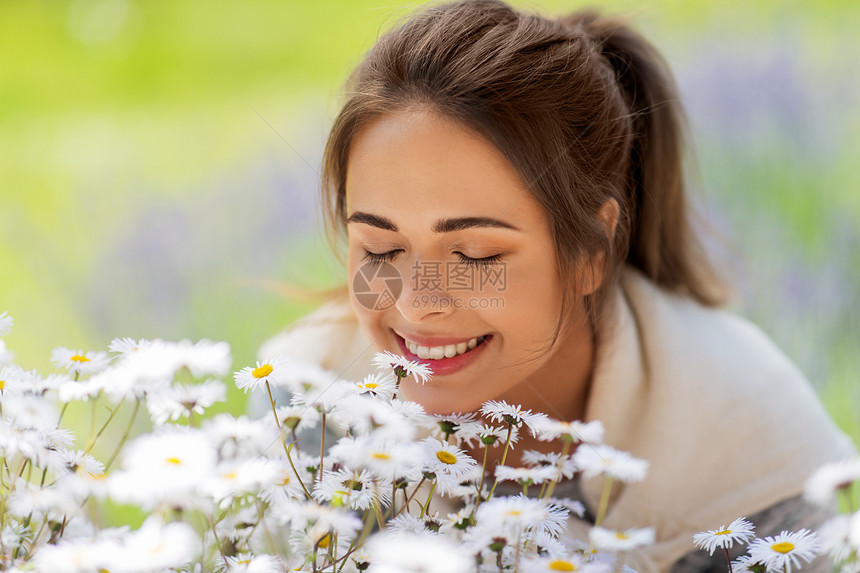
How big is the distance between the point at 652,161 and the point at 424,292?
57cm

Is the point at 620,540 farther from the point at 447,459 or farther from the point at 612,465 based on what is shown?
the point at 447,459

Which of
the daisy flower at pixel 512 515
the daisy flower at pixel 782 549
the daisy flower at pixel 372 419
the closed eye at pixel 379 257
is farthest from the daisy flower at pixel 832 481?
the closed eye at pixel 379 257

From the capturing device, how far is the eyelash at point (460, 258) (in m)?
0.96

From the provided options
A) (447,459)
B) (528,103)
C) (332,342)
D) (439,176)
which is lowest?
(447,459)

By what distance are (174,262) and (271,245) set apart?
278mm

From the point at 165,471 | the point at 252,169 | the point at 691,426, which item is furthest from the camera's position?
the point at 252,169

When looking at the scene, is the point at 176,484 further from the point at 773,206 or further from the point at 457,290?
the point at 773,206

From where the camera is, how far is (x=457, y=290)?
954 millimetres

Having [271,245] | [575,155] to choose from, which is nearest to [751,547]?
[575,155]

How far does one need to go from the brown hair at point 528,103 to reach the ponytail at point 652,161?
1cm

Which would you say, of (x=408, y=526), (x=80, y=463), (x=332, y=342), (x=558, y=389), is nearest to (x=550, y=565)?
(x=408, y=526)

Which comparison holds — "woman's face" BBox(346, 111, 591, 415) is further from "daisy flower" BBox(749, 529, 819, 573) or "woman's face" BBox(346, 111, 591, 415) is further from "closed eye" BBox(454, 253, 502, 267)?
"daisy flower" BBox(749, 529, 819, 573)

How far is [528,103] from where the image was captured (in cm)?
99

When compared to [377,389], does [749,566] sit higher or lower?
lower
